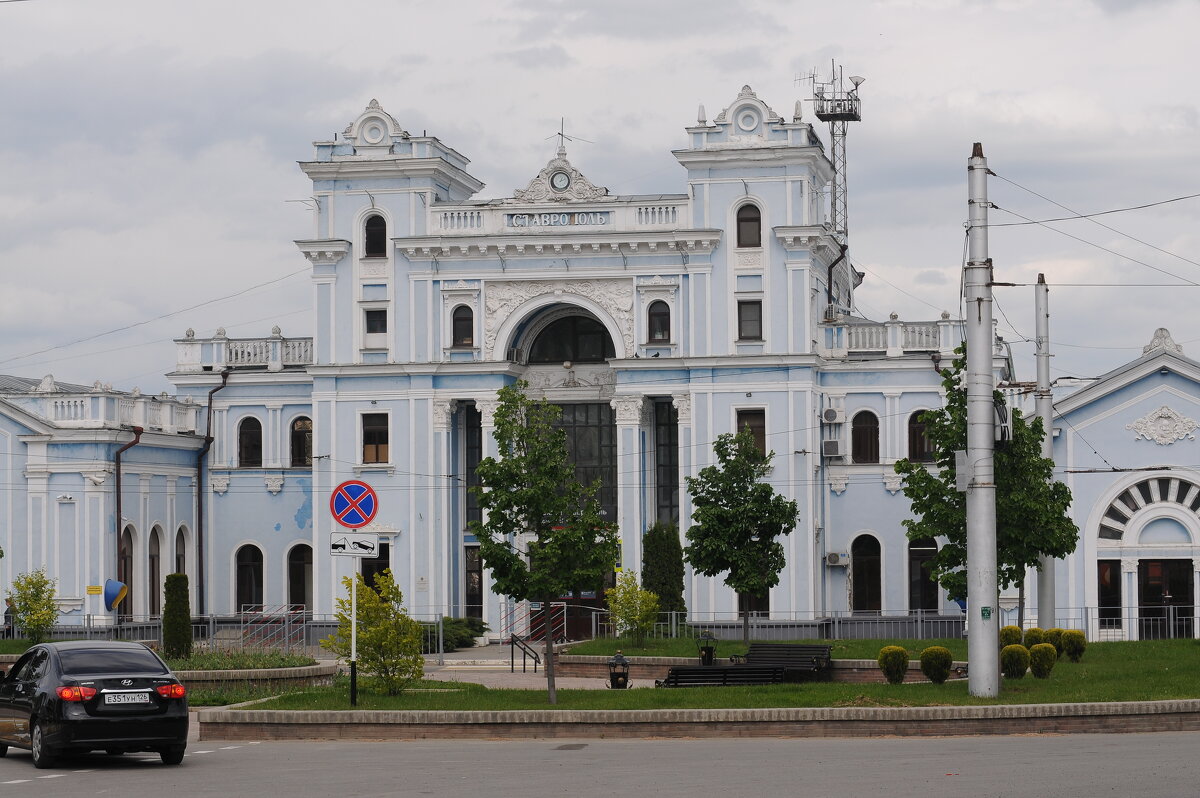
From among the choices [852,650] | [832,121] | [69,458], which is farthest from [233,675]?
[832,121]

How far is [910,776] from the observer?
17.8 metres

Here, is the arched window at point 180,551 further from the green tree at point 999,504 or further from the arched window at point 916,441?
the green tree at point 999,504

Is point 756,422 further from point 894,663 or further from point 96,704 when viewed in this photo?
point 96,704

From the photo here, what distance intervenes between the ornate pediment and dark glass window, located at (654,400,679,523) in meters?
6.20

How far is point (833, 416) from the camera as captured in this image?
47781mm

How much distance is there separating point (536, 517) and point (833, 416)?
22030 mm

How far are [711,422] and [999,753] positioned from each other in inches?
1077

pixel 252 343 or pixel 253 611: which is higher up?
pixel 252 343

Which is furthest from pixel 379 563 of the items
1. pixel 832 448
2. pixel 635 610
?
pixel 832 448

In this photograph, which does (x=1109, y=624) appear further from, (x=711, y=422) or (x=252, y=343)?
(x=252, y=343)

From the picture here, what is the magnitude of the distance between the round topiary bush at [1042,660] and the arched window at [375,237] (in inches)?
1049

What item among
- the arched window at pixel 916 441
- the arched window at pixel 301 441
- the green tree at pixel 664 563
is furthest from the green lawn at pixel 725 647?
the arched window at pixel 301 441

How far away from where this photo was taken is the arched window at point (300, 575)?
50812 millimetres

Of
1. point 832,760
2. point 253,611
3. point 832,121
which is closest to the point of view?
point 832,760
